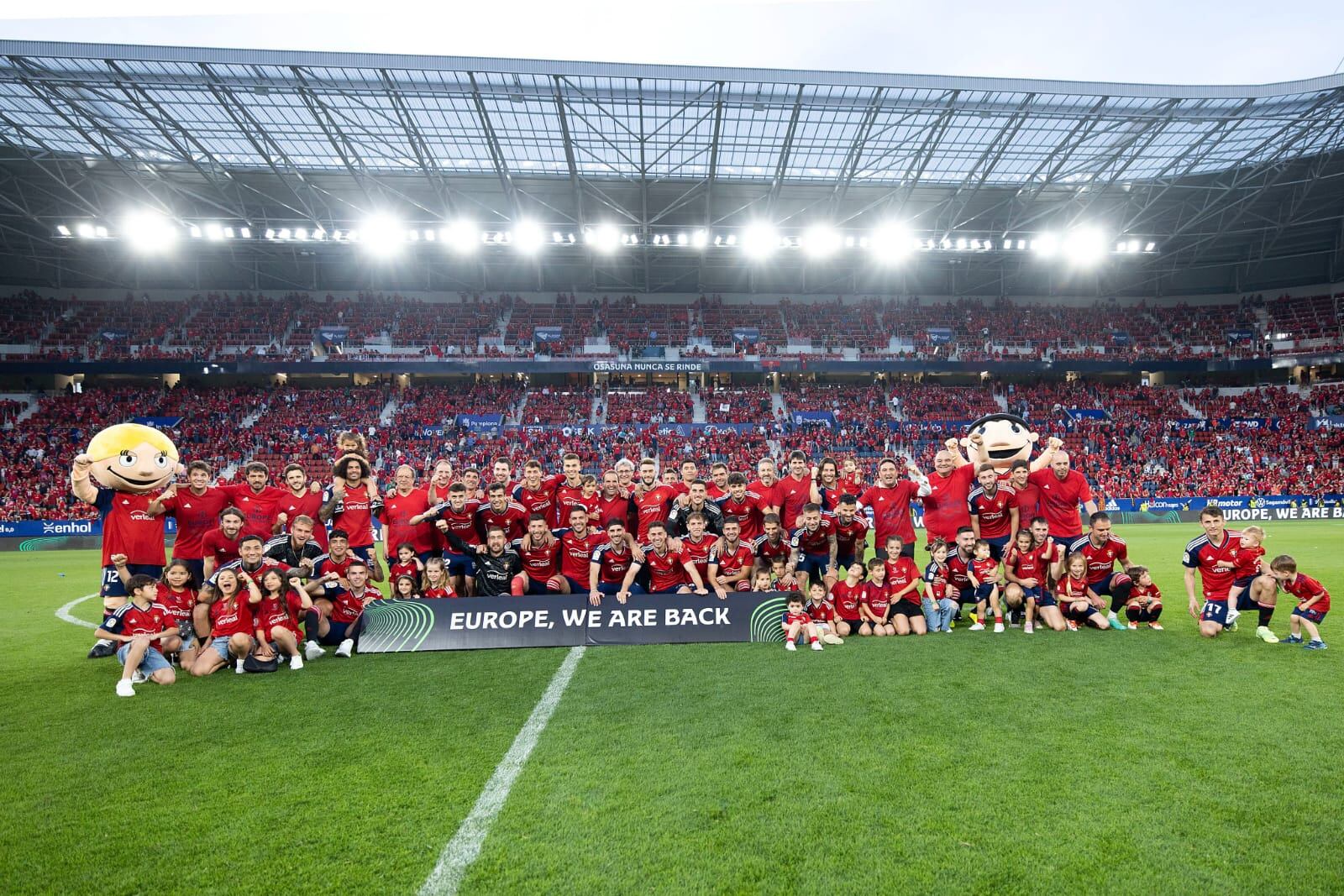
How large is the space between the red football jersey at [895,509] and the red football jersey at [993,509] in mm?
691

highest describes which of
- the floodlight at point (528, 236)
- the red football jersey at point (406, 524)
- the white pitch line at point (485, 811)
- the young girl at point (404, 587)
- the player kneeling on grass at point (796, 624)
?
the floodlight at point (528, 236)

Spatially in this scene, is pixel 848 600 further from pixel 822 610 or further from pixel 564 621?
pixel 564 621

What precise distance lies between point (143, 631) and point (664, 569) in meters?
5.04

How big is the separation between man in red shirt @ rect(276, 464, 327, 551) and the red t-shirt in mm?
8464

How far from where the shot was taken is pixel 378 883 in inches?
119

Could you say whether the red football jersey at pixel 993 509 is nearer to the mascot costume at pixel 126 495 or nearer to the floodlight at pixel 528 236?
the mascot costume at pixel 126 495

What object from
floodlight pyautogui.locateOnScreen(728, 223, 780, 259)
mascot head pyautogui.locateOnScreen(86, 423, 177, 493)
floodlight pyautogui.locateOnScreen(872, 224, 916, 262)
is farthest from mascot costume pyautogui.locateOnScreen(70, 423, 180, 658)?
floodlight pyautogui.locateOnScreen(872, 224, 916, 262)

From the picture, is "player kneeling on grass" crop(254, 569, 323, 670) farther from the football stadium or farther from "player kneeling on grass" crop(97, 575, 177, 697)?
"player kneeling on grass" crop(97, 575, 177, 697)

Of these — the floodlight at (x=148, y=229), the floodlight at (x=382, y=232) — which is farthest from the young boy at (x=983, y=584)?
the floodlight at (x=148, y=229)

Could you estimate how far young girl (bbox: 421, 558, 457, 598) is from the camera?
23.9 feet

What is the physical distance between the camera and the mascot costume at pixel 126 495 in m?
7.01

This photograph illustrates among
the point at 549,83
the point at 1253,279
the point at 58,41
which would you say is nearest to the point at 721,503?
the point at 549,83

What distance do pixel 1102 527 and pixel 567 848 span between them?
6873 mm

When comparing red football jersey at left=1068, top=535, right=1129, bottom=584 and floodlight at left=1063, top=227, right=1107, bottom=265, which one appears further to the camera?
floodlight at left=1063, top=227, right=1107, bottom=265
